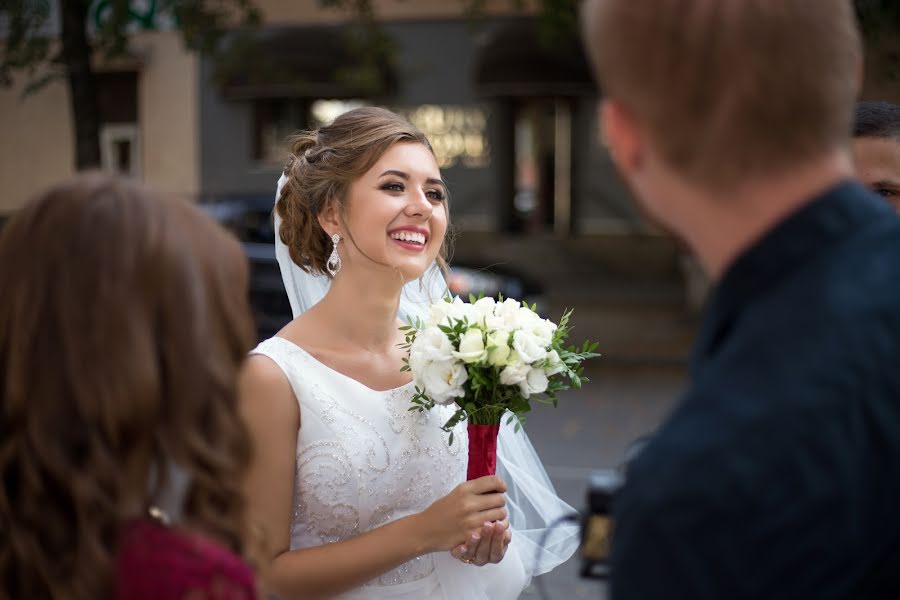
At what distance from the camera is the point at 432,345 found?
2.63 meters

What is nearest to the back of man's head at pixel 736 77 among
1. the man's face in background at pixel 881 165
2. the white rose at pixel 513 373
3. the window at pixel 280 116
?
the white rose at pixel 513 373

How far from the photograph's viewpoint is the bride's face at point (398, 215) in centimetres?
287

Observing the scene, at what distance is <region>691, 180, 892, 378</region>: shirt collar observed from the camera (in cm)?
117

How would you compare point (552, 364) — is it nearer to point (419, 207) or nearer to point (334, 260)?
point (419, 207)

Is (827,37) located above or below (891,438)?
above

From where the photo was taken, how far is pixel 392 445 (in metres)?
2.78

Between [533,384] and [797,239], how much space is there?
147cm

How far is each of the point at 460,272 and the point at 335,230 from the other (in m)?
8.56

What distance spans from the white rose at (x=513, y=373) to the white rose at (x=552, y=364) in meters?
0.09

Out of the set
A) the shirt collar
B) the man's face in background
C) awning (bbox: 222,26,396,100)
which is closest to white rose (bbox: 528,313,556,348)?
the man's face in background

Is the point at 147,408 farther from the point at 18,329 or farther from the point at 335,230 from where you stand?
the point at 335,230

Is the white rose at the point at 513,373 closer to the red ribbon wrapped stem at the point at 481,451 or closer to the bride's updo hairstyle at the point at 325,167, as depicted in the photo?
the red ribbon wrapped stem at the point at 481,451

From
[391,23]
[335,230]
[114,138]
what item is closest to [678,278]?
[391,23]

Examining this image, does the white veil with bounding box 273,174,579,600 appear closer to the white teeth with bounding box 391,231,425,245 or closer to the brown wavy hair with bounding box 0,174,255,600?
the white teeth with bounding box 391,231,425,245
